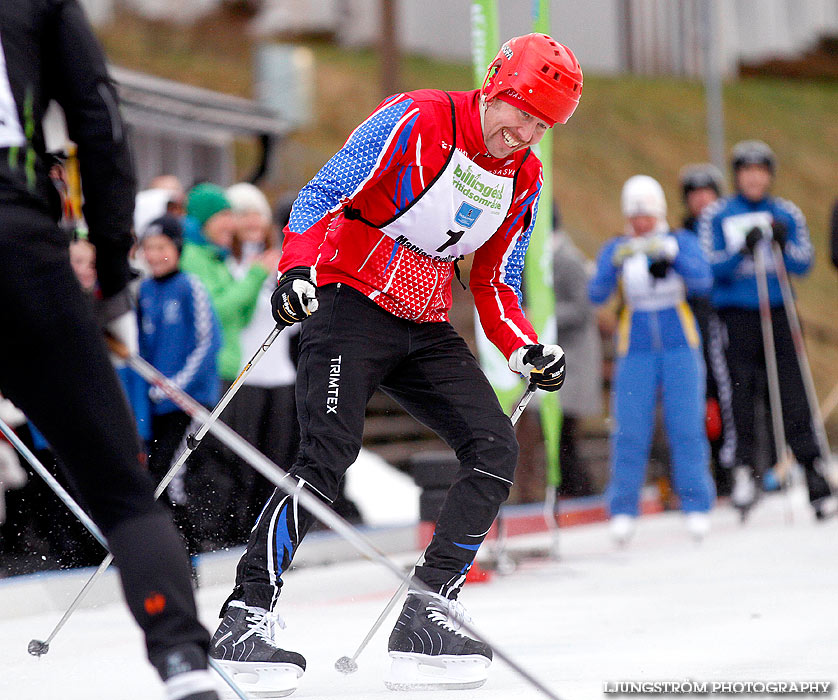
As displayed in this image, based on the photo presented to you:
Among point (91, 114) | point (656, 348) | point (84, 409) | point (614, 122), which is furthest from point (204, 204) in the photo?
point (614, 122)

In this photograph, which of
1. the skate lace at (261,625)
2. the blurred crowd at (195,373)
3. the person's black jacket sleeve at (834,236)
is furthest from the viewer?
the person's black jacket sleeve at (834,236)

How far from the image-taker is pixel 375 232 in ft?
12.7

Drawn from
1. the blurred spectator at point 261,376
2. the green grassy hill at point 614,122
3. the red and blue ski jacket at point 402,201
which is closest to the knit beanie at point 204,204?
the blurred spectator at point 261,376

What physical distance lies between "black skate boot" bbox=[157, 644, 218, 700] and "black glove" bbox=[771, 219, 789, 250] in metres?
6.64

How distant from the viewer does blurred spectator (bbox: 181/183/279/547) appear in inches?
262

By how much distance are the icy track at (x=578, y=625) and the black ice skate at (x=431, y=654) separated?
6 centimetres

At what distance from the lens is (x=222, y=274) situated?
23.0 feet

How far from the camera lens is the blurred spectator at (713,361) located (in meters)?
8.67

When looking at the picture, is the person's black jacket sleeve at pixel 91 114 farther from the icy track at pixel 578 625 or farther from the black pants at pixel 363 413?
the icy track at pixel 578 625

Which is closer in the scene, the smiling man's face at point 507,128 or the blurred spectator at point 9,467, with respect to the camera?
the smiling man's face at point 507,128

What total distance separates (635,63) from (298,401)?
1264 inches

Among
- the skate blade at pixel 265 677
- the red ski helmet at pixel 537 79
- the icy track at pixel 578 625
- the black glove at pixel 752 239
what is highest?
the red ski helmet at pixel 537 79

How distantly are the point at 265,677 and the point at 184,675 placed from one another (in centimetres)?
115

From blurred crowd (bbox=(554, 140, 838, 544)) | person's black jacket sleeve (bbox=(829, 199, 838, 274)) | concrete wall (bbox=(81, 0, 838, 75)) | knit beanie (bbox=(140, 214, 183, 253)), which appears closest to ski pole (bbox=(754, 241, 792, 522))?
blurred crowd (bbox=(554, 140, 838, 544))
